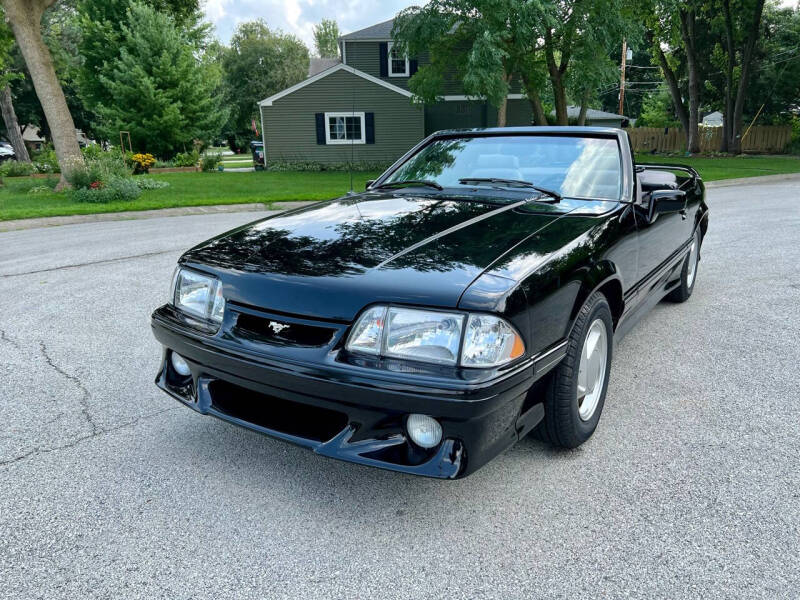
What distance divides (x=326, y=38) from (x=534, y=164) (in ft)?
273

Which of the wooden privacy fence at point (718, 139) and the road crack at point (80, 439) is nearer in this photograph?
the road crack at point (80, 439)

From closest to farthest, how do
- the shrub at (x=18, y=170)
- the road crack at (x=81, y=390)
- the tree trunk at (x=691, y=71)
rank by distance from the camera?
the road crack at (x=81, y=390) < the shrub at (x=18, y=170) < the tree trunk at (x=691, y=71)

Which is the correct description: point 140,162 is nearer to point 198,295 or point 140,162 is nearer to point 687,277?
point 687,277

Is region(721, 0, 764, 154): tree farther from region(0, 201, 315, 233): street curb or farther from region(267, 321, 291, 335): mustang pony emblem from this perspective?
region(267, 321, 291, 335): mustang pony emblem

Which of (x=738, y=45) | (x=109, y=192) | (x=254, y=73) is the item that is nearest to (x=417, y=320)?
(x=109, y=192)

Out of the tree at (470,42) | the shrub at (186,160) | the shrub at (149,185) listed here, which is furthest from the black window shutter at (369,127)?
the shrub at (149,185)

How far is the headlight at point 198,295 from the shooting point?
98.3 inches

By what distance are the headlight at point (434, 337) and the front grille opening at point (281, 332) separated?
0.12 metres

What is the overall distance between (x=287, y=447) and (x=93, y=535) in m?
0.89

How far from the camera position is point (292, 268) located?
7.69 ft

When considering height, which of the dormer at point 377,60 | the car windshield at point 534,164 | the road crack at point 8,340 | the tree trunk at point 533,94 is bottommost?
the road crack at point 8,340

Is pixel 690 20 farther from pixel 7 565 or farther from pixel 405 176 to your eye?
pixel 7 565

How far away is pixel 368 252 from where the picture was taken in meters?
2.42

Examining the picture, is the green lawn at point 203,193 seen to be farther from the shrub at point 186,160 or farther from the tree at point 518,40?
the shrub at point 186,160
